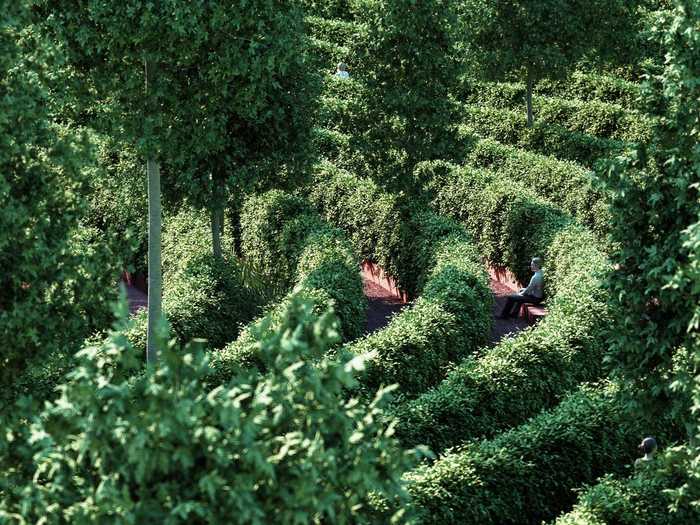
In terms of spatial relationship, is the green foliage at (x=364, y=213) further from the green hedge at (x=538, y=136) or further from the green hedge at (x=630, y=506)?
the green hedge at (x=630, y=506)

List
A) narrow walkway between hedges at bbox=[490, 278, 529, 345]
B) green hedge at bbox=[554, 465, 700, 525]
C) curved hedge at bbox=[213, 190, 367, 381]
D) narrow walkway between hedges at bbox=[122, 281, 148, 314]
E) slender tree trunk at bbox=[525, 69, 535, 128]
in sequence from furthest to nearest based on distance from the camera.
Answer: slender tree trunk at bbox=[525, 69, 535, 128], narrow walkway between hedges at bbox=[122, 281, 148, 314], narrow walkway between hedges at bbox=[490, 278, 529, 345], curved hedge at bbox=[213, 190, 367, 381], green hedge at bbox=[554, 465, 700, 525]

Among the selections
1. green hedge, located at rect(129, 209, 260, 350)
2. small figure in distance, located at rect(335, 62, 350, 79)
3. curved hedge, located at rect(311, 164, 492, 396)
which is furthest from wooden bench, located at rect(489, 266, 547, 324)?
small figure in distance, located at rect(335, 62, 350, 79)

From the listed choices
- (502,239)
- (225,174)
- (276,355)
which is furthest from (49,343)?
(502,239)

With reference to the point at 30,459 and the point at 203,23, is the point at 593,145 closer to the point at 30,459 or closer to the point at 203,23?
the point at 203,23

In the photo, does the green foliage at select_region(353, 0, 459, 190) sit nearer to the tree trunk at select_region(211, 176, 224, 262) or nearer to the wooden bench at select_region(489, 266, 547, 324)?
the wooden bench at select_region(489, 266, 547, 324)

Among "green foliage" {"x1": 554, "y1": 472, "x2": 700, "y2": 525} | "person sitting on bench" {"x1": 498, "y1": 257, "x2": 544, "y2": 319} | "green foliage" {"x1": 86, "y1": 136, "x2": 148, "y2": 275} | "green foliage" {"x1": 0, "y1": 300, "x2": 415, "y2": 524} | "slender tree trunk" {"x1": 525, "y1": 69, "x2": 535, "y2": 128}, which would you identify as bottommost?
"green foliage" {"x1": 554, "y1": 472, "x2": 700, "y2": 525}

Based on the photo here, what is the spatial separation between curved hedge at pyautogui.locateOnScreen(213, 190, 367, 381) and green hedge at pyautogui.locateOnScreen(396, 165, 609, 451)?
2.64 meters

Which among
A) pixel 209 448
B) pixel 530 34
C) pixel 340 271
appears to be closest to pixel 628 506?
pixel 209 448

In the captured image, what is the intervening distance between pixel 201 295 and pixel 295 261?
118 inches

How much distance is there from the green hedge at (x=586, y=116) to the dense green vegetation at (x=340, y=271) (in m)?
0.08

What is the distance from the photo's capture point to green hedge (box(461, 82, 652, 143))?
29312mm

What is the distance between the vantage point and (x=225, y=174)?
21.2m

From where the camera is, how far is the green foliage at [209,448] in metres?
6.88

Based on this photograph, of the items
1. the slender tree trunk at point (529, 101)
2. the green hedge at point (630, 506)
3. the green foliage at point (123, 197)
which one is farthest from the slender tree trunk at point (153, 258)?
the slender tree trunk at point (529, 101)
